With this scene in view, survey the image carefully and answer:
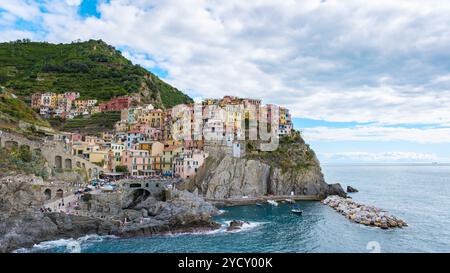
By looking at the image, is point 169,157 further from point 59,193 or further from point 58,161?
point 59,193

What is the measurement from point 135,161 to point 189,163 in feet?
33.8

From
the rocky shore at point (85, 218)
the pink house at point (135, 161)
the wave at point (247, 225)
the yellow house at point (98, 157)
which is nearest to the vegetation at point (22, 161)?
the rocky shore at point (85, 218)

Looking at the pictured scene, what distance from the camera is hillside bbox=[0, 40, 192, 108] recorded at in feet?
347

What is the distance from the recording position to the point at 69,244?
32656mm

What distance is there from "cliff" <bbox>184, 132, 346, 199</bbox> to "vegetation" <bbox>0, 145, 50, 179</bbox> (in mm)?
23430

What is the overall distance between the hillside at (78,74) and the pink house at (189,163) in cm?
4791

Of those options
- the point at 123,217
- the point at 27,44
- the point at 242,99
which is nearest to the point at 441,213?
the point at 123,217

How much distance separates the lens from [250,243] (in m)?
33.5

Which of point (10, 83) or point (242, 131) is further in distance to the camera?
point (10, 83)

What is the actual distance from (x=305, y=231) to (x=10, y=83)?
99.0 meters

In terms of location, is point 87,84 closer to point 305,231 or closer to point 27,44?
point 27,44

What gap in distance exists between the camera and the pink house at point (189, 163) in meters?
63.8

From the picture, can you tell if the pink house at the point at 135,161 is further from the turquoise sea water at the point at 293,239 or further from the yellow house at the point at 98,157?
the turquoise sea water at the point at 293,239

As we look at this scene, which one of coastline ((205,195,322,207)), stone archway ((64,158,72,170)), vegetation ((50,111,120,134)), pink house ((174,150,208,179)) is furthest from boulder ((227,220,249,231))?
Answer: vegetation ((50,111,120,134))
